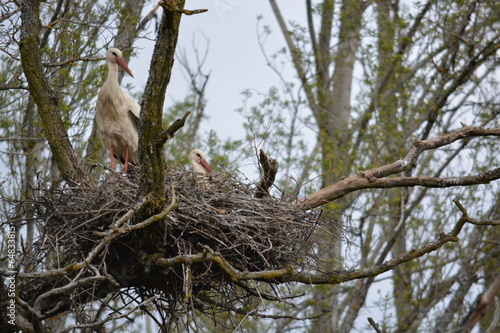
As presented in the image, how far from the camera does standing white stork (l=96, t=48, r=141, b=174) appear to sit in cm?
767

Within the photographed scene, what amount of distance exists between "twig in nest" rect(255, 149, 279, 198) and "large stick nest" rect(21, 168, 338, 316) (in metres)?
0.21

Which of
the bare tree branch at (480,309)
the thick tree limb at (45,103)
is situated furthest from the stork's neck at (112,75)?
the bare tree branch at (480,309)

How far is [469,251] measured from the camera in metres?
12.9

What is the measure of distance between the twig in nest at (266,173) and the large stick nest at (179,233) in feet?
0.70

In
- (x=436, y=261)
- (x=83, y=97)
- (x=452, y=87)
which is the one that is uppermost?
(x=452, y=87)

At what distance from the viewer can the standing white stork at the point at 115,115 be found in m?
7.67

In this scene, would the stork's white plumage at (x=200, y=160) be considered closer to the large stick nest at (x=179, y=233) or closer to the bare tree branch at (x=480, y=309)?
the large stick nest at (x=179, y=233)

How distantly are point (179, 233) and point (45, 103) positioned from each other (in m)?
1.50

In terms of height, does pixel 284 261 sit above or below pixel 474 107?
below

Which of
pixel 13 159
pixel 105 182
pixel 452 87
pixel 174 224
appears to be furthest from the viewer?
pixel 452 87

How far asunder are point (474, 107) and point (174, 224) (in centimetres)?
909

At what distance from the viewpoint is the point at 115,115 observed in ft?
25.3

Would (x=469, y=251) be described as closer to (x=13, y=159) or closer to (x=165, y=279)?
(x=13, y=159)

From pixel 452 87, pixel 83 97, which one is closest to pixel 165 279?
pixel 83 97
